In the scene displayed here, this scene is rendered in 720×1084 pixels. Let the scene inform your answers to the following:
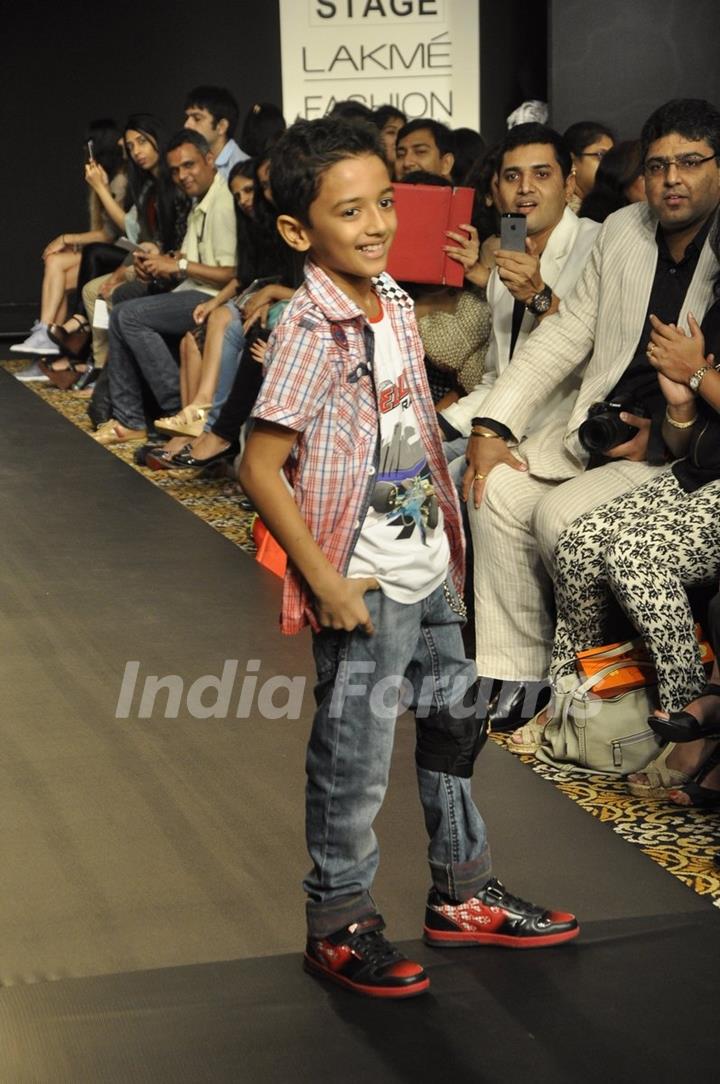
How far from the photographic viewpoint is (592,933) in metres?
2.07

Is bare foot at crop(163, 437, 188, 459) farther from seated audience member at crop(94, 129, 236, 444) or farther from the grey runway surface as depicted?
the grey runway surface

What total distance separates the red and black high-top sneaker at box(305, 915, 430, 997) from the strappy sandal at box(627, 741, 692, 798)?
823 mm

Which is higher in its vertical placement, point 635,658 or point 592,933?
point 635,658

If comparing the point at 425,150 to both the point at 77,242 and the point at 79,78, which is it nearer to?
the point at 77,242

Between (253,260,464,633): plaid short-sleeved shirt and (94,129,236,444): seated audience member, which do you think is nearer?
(253,260,464,633): plaid short-sleeved shirt

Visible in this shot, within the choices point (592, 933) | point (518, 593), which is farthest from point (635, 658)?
point (592, 933)

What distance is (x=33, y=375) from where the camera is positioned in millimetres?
7941

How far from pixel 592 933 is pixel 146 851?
2.46ft

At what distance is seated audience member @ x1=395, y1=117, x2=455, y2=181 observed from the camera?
5258 millimetres

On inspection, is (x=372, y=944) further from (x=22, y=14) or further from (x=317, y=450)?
(x=22, y=14)

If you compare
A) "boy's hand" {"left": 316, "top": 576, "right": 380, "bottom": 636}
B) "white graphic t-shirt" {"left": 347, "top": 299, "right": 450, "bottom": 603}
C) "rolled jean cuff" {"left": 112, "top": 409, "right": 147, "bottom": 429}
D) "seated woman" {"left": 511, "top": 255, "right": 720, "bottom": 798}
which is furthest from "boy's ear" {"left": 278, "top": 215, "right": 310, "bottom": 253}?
"rolled jean cuff" {"left": 112, "top": 409, "right": 147, "bottom": 429}

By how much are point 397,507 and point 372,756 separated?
0.32 meters

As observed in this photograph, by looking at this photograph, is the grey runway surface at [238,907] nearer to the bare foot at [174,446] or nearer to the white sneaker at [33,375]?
the bare foot at [174,446]

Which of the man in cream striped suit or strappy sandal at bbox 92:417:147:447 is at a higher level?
the man in cream striped suit
